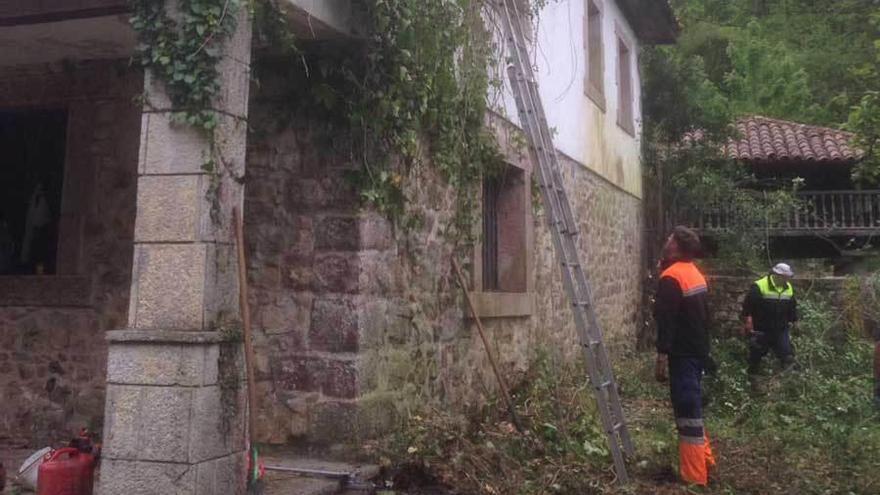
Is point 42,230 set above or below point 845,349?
above

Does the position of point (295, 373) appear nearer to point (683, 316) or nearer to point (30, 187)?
point (683, 316)

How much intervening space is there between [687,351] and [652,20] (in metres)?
9.63

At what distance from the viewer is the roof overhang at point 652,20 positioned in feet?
44.3

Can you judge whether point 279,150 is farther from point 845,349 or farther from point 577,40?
point 845,349

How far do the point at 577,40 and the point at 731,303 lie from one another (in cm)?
509

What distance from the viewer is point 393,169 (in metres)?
6.20

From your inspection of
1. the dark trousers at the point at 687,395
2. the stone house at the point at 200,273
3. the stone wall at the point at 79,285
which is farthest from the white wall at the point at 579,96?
the stone wall at the point at 79,285

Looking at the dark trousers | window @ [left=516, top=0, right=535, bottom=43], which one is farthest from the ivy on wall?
the dark trousers

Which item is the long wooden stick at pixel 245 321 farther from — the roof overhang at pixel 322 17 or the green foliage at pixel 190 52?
the roof overhang at pixel 322 17

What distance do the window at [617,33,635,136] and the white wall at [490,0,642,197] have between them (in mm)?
151

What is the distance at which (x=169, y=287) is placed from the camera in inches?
173

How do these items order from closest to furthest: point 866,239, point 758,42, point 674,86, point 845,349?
1. point 845,349
2. point 674,86
3. point 866,239
4. point 758,42

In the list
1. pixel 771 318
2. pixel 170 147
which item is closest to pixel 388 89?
pixel 170 147

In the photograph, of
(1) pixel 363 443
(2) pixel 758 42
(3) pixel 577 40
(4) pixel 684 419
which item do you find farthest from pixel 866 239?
(1) pixel 363 443
